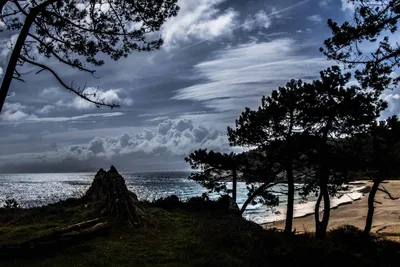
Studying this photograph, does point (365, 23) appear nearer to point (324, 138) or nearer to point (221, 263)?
point (221, 263)

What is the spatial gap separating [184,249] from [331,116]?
42.1 feet

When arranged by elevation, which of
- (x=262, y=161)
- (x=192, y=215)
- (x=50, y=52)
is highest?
(x=50, y=52)

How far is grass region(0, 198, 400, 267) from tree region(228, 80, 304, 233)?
22.4 feet

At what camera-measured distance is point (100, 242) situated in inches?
406

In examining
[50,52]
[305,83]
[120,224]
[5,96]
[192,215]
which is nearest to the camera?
[5,96]

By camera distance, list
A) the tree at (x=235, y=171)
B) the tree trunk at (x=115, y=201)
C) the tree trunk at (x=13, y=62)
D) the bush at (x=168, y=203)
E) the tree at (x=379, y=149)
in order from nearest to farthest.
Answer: the tree trunk at (x=13, y=62)
the tree trunk at (x=115, y=201)
the bush at (x=168, y=203)
the tree at (x=379, y=149)
the tree at (x=235, y=171)

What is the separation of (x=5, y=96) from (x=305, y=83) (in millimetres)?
16658

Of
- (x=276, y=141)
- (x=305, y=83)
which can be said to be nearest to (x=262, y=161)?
(x=276, y=141)

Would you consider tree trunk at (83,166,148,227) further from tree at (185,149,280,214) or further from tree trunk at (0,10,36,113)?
tree at (185,149,280,214)

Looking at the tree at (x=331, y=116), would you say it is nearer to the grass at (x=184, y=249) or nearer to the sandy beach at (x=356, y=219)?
the grass at (x=184, y=249)

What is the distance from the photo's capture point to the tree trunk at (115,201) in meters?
12.7

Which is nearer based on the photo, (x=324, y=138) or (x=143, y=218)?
(x=143, y=218)

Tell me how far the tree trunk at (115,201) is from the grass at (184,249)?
23.8 inches

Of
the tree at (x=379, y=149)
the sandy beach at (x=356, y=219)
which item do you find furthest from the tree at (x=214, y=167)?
the sandy beach at (x=356, y=219)
